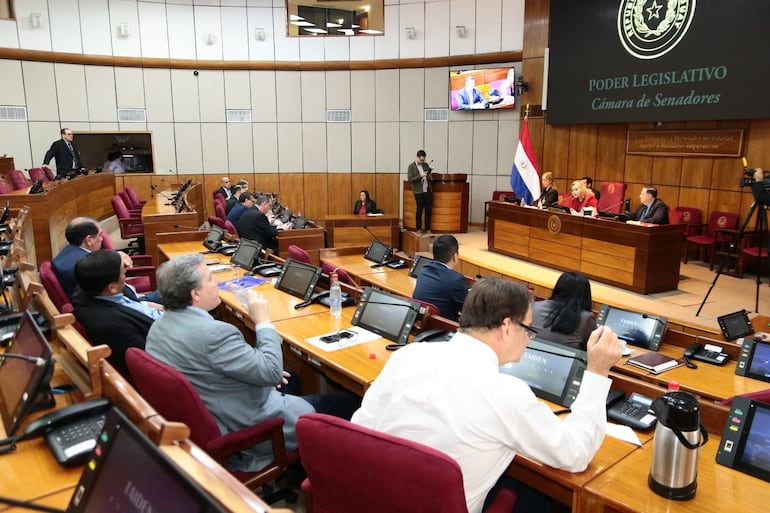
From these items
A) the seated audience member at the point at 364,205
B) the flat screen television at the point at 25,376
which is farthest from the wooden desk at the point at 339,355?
the seated audience member at the point at 364,205

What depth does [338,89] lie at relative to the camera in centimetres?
1263

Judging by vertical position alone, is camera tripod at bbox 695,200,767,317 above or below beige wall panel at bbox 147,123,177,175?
below

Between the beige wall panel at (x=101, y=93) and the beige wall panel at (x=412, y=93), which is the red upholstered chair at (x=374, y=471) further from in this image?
the beige wall panel at (x=101, y=93)

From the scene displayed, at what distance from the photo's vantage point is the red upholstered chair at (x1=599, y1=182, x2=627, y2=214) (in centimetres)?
950

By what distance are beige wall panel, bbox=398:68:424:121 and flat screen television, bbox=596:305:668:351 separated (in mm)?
9275

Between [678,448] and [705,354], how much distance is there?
187 cm

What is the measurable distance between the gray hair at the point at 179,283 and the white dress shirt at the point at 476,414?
1.12 m

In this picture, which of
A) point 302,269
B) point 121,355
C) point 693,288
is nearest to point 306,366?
point 302,269

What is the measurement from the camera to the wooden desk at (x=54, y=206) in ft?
21.3

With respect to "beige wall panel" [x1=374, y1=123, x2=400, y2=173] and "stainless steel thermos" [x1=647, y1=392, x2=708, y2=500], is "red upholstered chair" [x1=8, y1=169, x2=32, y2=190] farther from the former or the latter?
"stainless steel thermos" [x1=647, y1=392, x2=708, y2=500]

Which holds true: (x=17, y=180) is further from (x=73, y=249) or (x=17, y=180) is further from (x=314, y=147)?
(x=314, y=147)

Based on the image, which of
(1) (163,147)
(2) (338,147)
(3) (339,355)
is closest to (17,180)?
(1) (163,147)

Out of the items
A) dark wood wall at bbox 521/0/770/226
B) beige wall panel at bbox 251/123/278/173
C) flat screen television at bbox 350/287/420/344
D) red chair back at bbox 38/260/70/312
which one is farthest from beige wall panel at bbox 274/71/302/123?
flat screen television at bbox 350/287/420/344

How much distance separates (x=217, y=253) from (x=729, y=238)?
6788 millimetres
